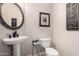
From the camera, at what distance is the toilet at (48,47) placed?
5.01 feet

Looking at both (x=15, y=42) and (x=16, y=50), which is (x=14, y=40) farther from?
(x=16, y=50)

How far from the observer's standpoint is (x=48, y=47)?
1584 millimetres

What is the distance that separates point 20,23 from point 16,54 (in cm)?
40

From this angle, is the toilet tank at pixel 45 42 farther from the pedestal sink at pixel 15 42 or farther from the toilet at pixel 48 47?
the pedestal sink at pixel 15 42

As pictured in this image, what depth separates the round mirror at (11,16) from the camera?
1516mm

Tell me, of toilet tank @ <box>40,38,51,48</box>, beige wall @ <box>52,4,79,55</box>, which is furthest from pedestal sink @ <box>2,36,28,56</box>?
beige wall @ <box>52,4,79,55</box>

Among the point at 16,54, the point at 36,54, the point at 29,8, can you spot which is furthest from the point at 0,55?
the point at 29,8

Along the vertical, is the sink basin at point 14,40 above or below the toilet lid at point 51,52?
above

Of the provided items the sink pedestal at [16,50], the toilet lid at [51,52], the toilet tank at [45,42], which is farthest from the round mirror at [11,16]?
the toilet lid at [51,52]

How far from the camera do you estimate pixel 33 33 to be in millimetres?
1570

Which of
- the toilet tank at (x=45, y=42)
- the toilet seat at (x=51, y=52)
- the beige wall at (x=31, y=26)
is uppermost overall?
the beige wall at (x=31, y=26)

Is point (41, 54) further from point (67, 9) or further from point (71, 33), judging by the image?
point (67, 9)

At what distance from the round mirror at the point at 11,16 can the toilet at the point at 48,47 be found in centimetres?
37

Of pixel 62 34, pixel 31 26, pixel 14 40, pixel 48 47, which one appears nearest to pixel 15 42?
pixel 14 40
